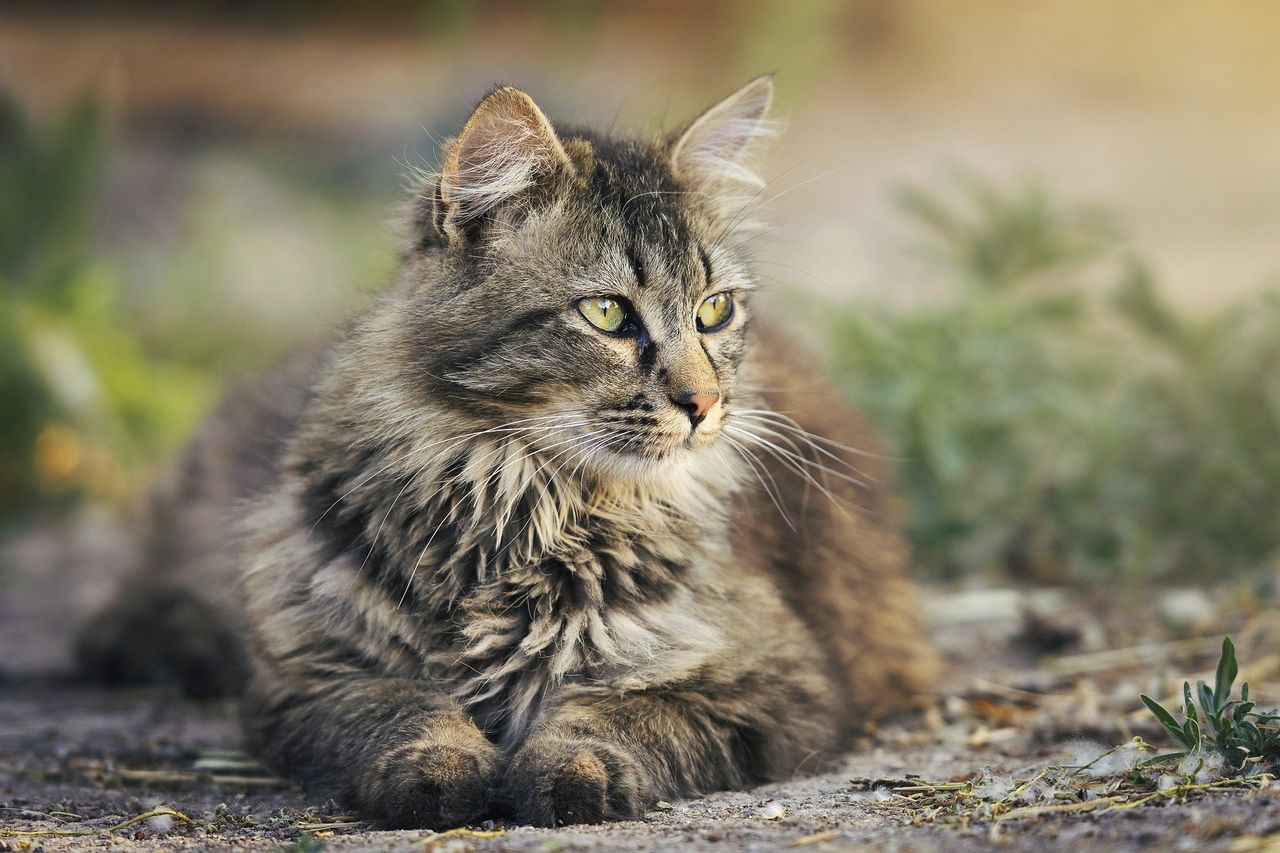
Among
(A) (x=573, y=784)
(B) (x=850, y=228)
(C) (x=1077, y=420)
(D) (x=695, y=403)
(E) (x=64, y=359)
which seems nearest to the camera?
(A) (x=573, y=784)

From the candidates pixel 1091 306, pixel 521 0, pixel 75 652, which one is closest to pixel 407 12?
pixel 521 0

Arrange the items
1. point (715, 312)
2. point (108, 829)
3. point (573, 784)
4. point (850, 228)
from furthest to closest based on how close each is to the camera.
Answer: point (850, 228)
point (715, 312)
point (108, 829)
point (573, 784)

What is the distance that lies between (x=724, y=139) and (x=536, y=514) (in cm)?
127

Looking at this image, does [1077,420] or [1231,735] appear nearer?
[1231,735]

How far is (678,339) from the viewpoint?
309cm

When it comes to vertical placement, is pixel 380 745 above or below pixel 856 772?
above

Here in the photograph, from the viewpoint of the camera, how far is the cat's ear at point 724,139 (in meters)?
3.47

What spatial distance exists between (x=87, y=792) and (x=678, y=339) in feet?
5.98

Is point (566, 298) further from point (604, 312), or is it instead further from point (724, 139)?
point (724, 139)

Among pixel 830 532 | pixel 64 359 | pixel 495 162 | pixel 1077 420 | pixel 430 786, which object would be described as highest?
pixel 495 162

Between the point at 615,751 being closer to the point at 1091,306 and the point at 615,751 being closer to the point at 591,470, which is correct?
the point at 591,470

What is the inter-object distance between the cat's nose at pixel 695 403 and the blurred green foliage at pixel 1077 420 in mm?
2264

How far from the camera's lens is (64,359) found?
6066mm

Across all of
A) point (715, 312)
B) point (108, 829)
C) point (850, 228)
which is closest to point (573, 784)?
point (108, 829)
